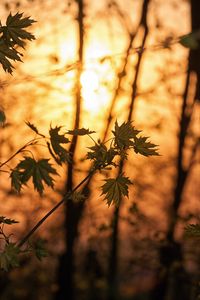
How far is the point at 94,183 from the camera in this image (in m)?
8.70

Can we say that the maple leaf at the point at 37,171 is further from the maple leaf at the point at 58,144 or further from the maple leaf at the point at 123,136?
the maple leaf at the point at 123,136

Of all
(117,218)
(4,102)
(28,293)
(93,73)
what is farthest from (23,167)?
(28,293)

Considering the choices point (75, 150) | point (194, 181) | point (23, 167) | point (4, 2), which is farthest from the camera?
point (194, 181)

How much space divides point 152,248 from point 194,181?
1778 mm

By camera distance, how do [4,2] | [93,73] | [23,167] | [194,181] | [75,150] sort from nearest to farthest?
[23,167], [93,73], [4,2], [75,150], [194,181]

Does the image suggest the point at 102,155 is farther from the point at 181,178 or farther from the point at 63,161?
the point at 181,178

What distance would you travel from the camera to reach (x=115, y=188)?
2.89 m

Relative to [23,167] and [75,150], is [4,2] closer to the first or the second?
[75,150]

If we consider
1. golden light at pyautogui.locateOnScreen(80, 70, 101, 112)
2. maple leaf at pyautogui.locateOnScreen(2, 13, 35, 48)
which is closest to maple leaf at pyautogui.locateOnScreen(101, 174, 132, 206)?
maple leaf at pyautogui.locateOnScreen(2, 13, 35, 48)

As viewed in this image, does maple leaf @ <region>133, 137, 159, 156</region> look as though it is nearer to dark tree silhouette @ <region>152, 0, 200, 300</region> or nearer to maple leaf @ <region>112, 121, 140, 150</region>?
maple leaf @ <region>112, 121, 140, 150</region>

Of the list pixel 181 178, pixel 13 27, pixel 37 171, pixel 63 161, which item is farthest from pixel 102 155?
pixel 181 178

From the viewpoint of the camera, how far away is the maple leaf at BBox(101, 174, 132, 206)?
288cm

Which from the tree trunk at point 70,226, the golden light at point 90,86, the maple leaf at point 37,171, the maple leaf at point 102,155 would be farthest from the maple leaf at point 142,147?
the tree trunk at point 70,226

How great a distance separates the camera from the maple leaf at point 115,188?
9.45 feet
